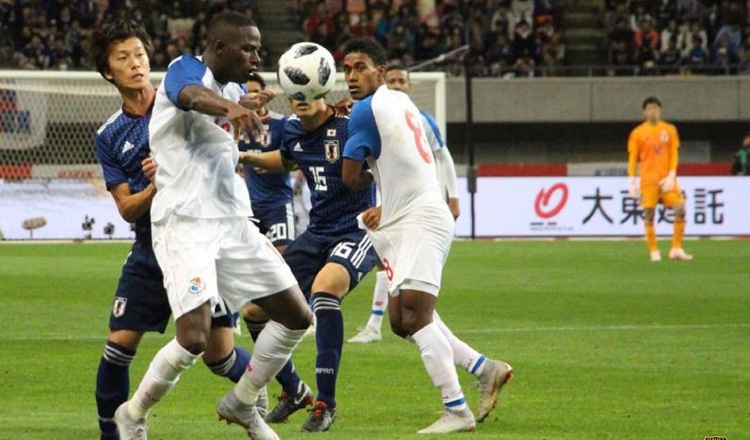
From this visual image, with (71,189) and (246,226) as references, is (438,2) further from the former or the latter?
(246,226)

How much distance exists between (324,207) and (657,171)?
13.3 metres

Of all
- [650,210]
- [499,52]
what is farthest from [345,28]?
[650,210]

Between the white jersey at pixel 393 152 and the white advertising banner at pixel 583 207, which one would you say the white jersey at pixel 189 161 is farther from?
the white advertising banner at pixel 583 207

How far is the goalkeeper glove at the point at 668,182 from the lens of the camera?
20.9m

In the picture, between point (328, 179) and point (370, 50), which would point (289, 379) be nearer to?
point (328, 179)

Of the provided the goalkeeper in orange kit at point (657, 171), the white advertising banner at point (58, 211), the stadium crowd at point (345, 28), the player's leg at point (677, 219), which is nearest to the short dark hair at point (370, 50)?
the goalkeeper in orange kit at point (657, 171)

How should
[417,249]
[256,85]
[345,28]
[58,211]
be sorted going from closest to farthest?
[417,249] → [256,85] → [58,211] → [345,28]

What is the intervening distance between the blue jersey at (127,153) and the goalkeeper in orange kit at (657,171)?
1472cm

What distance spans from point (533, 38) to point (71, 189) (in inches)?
576

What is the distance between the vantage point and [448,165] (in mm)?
12070

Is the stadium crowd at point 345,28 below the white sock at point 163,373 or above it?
below

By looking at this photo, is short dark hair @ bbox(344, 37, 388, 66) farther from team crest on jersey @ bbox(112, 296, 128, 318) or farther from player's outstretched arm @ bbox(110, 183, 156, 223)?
team crest on jersey @ bbox(112, 296, 128, 318)

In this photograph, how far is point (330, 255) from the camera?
8.36 metres

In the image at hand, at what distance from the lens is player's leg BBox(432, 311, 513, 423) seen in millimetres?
7770
